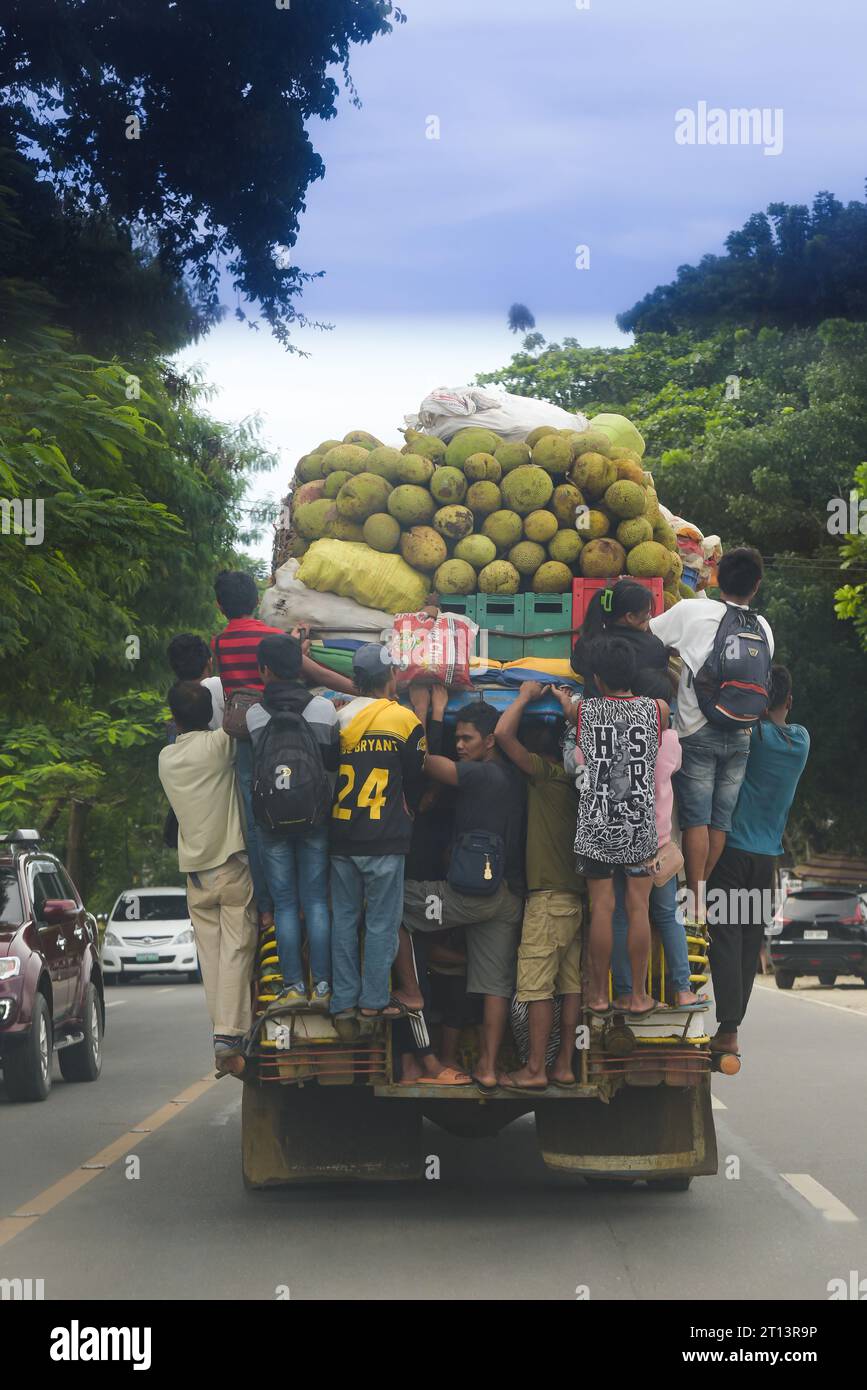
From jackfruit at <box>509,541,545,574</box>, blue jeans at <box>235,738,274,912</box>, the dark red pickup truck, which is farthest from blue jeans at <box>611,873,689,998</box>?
the dark red pickup truck

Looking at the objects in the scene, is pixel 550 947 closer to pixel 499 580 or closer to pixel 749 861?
pixel 749 861

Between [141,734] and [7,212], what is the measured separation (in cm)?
1404

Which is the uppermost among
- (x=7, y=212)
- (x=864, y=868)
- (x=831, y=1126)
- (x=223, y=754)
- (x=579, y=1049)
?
(x=7, y=212)

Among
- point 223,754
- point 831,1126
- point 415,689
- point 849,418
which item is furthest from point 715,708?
point 849,418

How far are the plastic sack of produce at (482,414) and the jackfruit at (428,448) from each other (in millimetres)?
242

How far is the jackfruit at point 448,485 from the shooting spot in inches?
348

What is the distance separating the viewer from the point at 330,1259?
7305 millimetres

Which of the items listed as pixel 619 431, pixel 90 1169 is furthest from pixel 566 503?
pixel 90 1169

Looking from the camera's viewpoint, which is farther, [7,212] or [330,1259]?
[7,212]

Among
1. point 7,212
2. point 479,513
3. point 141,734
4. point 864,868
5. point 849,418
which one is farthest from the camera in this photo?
point 864,868

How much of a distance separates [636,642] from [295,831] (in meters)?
1.69

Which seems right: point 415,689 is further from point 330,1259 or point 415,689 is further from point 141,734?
point 141,734

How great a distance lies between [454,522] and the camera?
28.7ft

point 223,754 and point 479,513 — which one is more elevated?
point 479,513
